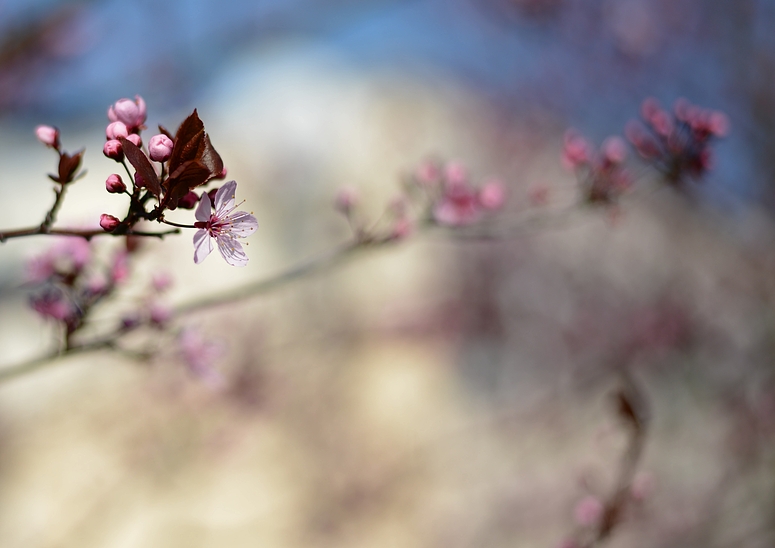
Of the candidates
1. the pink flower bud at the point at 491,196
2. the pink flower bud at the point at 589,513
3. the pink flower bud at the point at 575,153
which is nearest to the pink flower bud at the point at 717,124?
the pink flower bud at the point at 575,153

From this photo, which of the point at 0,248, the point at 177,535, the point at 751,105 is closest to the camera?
the point at 751,105

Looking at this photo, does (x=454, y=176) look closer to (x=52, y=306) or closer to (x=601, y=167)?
(x=601, y=167)

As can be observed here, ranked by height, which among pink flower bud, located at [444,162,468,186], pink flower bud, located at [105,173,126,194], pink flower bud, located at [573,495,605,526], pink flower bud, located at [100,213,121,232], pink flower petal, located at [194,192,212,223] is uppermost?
pink flower bud, located at [444,162,468,186]

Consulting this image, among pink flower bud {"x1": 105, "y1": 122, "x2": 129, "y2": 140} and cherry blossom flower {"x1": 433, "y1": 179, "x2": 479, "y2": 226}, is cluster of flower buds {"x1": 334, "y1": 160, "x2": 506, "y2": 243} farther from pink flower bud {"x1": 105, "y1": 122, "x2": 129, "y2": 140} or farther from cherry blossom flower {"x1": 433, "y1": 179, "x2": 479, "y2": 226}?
pink flower bud {"x1": 105, "y1": 122, "x2": 129, "y2": 140}

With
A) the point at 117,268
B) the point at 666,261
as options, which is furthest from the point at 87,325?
the point at 666,261

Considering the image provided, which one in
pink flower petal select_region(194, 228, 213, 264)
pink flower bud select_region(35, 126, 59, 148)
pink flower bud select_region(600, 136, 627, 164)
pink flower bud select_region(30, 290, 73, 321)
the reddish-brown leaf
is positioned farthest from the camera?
pink flower bud select_region(600, 136, 627, 164)

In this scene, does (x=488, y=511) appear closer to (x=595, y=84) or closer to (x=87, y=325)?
(x=595, y=84)

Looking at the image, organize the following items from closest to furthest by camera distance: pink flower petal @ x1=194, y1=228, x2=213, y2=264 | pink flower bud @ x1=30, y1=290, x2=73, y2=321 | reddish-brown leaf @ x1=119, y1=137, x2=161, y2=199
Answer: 1. reddish-brown leaf @ x1=119, y1=137, x2=161, y2=199
2. pink flower petal @ x1=194, y1=228, x2=213, y2=264
3. pink flower bud @ x1=30, y1=290, x2=73, y2=321

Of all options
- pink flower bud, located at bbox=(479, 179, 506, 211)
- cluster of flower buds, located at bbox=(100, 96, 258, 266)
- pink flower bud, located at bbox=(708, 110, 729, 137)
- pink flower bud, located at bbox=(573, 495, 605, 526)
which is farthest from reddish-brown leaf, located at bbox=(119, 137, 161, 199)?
pink flower bud, located at bbox=(573, 495, 605, 526)
